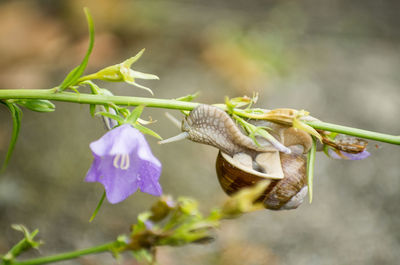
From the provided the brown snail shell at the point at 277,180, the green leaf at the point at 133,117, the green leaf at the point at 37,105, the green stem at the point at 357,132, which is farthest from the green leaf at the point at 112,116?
the green stem at the point at 357,132

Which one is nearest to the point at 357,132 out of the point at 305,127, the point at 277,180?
the point at 305,127

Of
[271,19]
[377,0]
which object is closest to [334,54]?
[271,19]

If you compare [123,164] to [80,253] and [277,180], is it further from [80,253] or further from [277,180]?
[277,180]

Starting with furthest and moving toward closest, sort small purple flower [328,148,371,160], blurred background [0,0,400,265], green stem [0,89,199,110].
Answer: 1. blurred background [0,0,400,265]
2. small purple flower [328,148,371,160]
3. green stem [0,89,199,110]

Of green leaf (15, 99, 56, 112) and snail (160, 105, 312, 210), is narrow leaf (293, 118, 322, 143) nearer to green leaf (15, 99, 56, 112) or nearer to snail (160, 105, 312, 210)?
snail (160, 105, 312, 210)

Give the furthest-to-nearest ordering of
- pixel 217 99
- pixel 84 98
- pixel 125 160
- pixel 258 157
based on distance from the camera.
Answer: pixel 217 99, pixel 258 157, pixel 125 160, pixel 84 98

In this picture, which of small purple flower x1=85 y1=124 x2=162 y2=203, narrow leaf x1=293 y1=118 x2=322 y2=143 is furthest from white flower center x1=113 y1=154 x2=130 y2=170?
narrow leaf x1=293 y1=118 x2=322 y2=143
